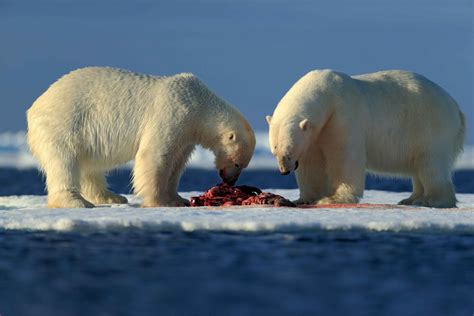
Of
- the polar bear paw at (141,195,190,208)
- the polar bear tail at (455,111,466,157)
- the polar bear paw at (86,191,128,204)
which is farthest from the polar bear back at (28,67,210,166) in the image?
the polar bear tail at (455,111,466,157)

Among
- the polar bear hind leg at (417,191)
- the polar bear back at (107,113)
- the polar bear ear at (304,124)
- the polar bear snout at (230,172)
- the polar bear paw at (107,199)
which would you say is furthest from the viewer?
the polar bear paw at (107,199)

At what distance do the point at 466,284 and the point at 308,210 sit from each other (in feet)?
11.5

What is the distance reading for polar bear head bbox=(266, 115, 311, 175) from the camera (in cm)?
1075

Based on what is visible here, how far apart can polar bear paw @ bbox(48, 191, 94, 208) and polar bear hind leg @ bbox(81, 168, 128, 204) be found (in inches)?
47.5

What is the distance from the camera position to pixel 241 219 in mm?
9039

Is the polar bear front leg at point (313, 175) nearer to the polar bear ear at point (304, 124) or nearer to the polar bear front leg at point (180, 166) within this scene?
the polar bear ear at point (304, 124)

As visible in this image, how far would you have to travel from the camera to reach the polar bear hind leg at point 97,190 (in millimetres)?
12266

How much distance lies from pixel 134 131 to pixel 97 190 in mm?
1424

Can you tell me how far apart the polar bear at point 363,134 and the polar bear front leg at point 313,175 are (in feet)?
0.04

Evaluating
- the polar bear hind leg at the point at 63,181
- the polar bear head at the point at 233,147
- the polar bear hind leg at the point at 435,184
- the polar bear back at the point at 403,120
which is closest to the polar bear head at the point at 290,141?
the polar bear head at the point at 233,147

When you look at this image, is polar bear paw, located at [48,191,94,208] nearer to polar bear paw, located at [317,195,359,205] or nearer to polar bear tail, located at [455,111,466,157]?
polar bear paw, located at [317,195,359,205]

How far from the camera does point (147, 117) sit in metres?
11.2

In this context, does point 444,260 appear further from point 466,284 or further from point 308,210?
point 308,210

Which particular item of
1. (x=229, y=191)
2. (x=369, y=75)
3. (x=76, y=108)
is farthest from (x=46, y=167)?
(x=369, y=75)
